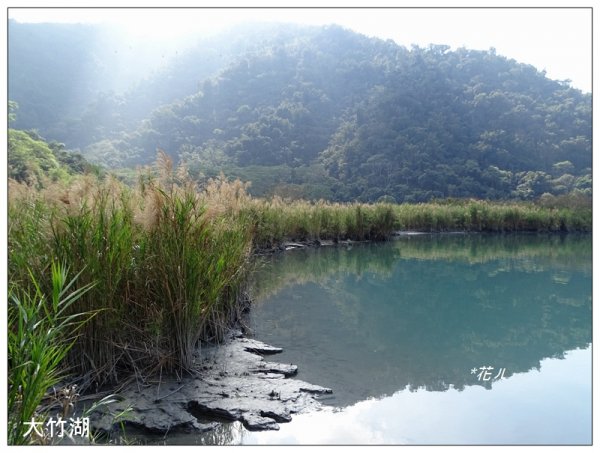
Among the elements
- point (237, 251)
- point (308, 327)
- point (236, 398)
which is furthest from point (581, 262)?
point (236, 398)

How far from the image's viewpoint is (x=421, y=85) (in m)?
61.4

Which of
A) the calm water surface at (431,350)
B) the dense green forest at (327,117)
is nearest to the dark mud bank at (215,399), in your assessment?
the calm water surface at (431,350)

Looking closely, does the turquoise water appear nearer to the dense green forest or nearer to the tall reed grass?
the tall reed grass

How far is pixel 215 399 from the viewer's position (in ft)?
11.0

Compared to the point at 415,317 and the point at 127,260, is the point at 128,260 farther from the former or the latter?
the point at 415,317

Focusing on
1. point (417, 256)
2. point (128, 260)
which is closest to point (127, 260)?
point (128, 260)

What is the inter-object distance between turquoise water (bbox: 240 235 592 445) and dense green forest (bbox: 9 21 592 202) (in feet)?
88.0

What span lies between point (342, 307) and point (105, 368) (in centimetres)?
397

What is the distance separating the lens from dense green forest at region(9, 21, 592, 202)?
44.8 m

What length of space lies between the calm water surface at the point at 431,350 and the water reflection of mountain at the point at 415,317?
0.02 m

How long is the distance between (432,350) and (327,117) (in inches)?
2340

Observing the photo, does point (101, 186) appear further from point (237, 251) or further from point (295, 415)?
point (295, 415)

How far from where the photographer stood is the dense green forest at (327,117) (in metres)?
44.8

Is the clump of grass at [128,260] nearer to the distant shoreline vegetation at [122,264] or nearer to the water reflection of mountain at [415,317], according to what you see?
the distant shoreline vegetation at [122,264]
